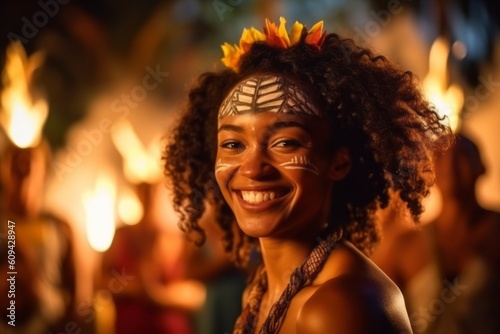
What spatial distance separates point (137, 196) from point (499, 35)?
3.17 metres

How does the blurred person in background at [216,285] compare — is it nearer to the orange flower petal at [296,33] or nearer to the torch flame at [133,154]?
the torch flame at [133,154]

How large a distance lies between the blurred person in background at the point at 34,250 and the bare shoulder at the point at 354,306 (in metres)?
4.01

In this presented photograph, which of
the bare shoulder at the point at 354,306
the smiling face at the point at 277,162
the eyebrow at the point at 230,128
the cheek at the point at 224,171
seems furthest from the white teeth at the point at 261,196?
the bare shoulder at the point at 354,306

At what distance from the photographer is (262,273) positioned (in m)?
2.73

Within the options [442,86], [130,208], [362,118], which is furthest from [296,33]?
[130,208]

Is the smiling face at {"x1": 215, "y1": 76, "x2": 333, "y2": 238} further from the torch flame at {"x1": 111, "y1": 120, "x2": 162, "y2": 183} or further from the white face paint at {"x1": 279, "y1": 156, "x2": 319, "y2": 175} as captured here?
the torch flame at {"x1": 111, "y1": 120, "x2": 162, "y2": 183}

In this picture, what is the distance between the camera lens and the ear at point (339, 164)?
2434mm

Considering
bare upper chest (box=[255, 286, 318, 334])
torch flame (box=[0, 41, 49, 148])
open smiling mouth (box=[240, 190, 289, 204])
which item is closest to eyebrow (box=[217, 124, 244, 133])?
open smiling mouth (box=[240, 190, 289, 204])

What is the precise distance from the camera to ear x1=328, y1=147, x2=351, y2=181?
2434 mm

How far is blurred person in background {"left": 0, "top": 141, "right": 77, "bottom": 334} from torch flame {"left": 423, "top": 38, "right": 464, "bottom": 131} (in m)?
3.11

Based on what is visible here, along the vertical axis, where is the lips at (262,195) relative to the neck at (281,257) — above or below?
above

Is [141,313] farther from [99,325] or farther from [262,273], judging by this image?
[262,273]

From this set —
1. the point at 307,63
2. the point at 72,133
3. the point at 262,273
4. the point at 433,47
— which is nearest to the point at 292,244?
the point at 262,273

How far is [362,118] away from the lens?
2467 mm
